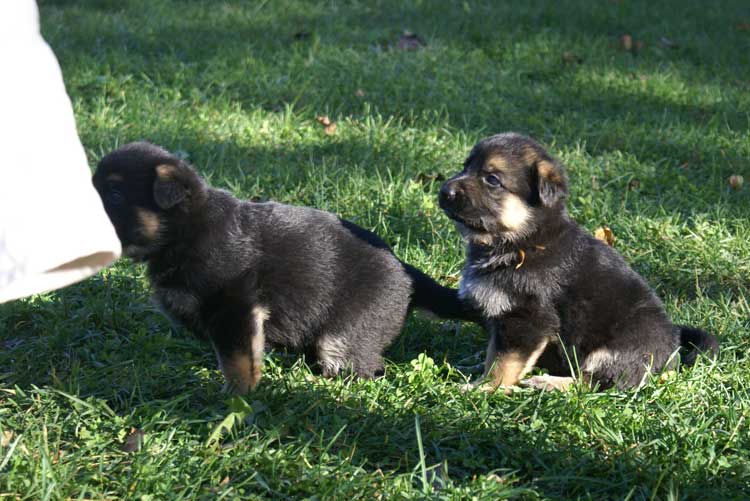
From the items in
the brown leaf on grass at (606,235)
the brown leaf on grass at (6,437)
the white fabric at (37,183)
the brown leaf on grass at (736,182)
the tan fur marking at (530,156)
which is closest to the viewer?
the white fabric at (37,183)

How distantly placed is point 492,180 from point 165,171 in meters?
1.45

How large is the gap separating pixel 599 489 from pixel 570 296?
1063 millimetres

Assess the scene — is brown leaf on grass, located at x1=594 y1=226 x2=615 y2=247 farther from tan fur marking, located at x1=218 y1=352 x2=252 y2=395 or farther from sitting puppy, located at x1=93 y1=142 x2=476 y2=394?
tan fur marking, located at x1=218 y1=352 x2=252 y2=395

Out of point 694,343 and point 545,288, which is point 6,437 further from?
point 694,343

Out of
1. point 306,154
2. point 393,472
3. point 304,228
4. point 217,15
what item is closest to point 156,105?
point 306,154

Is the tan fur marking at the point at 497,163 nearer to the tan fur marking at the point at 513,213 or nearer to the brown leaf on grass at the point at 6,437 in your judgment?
the tan fur marking at the point at 513,213

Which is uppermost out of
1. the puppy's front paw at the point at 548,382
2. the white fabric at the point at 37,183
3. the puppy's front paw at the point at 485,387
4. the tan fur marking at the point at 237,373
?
the white fabric at the point at 37,183

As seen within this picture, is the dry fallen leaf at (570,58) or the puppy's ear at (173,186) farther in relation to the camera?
the dry fallen leaf at (570,58)

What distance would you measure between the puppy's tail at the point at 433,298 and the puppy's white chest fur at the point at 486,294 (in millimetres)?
82

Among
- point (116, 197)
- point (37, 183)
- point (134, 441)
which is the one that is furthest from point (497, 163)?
point (37, 183)

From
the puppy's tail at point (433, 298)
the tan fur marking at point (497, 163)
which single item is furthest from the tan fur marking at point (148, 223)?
the tan fur marking at point (497, 163)

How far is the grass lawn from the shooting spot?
2.93m

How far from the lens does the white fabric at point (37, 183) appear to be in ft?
5.87

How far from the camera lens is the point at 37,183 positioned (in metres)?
1.83
